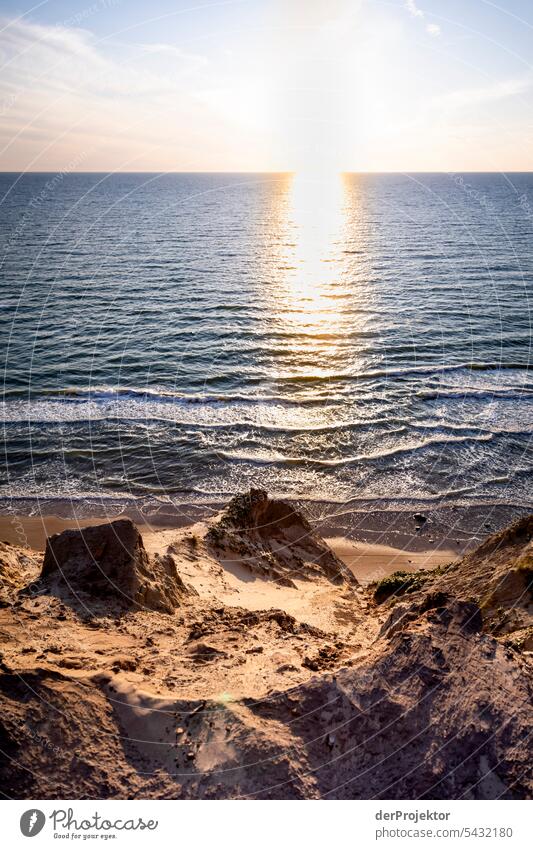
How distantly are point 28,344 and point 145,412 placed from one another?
18.2 m

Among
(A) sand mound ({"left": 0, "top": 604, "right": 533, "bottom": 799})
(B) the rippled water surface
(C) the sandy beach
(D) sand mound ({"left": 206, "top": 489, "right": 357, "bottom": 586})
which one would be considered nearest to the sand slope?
(A) sand mound ({"left": 0, "top": 604, "right": 533, "bottom": 799})

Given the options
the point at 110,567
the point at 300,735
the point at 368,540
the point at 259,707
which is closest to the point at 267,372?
the point at 368,540

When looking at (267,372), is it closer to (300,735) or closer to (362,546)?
(362,546)

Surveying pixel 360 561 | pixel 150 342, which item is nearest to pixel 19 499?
pixel 360 561

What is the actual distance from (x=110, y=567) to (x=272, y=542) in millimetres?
7573

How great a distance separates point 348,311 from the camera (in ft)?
192

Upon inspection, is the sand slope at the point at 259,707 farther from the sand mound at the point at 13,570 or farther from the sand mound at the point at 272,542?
the sand mound at the point at 272,542

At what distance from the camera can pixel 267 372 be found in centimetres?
4353

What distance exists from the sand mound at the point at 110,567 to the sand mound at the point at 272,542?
4343 millimetres

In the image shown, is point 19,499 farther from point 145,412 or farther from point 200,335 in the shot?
point 200,335

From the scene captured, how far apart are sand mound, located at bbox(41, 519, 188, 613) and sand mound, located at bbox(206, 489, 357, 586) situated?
434 cm

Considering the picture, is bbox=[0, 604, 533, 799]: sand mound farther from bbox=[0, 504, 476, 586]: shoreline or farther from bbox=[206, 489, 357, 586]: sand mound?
bbox=[0, 504, 476, 586]: shoreline

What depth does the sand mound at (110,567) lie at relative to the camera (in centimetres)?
1358

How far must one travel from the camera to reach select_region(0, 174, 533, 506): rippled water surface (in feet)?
104
